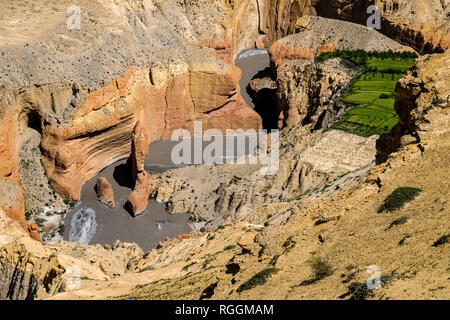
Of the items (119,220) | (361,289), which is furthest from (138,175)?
(361,289)

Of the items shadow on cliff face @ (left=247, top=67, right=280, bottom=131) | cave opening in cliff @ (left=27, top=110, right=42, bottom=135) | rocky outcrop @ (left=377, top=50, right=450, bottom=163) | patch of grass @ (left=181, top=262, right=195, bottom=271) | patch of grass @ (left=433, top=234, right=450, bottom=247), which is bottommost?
shadow on cliff face @ (left=247, top=67, right=280, bottom=131)

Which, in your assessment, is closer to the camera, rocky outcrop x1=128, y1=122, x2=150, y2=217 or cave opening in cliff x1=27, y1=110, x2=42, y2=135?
cave opening in cliff x1=27, y1=110, x2=42, y2=135

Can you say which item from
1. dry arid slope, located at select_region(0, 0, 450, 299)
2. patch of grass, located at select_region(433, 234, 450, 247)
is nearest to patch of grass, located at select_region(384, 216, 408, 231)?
dry arid slope, located at select_region(0, 0, 450, 299)

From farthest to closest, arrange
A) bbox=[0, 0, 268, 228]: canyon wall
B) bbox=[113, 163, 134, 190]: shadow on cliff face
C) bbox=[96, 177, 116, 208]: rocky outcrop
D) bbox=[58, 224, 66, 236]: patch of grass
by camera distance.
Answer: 1. bbox=[113, 163, 134, 190]: shadow on cliff face
2. bbox=[96, 177, 116, 208]: rocky outcrop
3. bbox=[58, 224, 66, 236]: patch of grass
4. bbox=[0, 0, 268, 228]: canyon wall

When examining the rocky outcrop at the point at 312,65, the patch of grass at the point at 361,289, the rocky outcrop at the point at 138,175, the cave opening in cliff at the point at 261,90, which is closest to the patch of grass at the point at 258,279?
the patch of grass at the point at 361,289

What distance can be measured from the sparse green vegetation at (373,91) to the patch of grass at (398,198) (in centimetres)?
2691

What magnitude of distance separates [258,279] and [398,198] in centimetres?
611

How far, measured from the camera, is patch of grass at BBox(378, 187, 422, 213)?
21.1 metres

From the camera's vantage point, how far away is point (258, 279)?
754 inches

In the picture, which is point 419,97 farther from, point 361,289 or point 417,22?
point 417,22

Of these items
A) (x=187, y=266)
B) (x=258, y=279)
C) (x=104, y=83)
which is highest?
(x=258, y=279)

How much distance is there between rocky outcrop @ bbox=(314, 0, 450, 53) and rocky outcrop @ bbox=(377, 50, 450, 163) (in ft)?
149

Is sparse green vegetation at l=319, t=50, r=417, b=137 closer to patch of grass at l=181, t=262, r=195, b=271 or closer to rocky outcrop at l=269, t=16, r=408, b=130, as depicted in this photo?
rocky outcrop at l=269, t=16, r=408, b=130

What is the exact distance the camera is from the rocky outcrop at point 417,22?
70500mm
